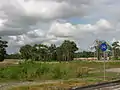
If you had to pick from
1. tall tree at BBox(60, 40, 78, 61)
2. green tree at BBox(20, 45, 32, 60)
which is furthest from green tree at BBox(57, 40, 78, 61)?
green tree at BBox(20, 45, 32, 60)

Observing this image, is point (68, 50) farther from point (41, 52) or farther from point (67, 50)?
point (41, 52)

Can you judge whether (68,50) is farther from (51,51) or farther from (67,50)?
(51,51)

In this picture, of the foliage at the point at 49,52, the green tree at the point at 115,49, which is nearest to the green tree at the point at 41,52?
the foliage at the point at 49,52

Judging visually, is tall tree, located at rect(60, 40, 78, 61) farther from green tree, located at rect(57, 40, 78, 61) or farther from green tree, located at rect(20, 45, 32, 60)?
green tree, located at rect(20, 45, 32, 60)

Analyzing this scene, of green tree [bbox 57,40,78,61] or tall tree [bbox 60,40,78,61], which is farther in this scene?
green tree [bbox 57,40,78,61]

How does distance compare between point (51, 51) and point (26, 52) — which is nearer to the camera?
point (26, 52)

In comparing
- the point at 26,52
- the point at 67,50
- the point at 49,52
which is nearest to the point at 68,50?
the point at 67,50

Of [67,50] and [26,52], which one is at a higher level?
[67,50]

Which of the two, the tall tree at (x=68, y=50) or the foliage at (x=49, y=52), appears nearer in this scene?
the foliage at (x=49, y=52)

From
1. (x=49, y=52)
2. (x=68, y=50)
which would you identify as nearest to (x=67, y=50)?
(x=68, y=50)

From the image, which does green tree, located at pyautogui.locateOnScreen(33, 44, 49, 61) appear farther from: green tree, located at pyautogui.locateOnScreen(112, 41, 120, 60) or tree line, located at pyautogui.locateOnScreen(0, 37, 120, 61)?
green tree, located at pyautogui.locateOnScreen(112, 41, 120, 60)

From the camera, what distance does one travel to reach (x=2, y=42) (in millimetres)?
120938

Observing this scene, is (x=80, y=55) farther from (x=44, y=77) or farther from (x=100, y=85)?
(x=100, y=85)

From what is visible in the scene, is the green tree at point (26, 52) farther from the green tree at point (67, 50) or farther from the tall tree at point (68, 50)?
the tall tree at point (68, 50)
